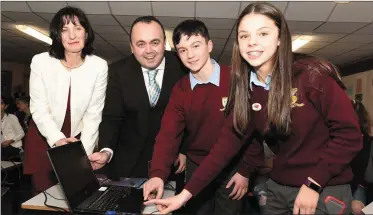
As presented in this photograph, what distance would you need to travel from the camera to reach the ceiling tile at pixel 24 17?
5489 mm

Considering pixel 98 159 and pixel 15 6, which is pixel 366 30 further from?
pixel 15 6

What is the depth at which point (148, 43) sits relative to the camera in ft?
5.97

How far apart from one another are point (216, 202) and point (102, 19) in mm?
4311

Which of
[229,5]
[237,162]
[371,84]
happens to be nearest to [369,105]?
[371,84]

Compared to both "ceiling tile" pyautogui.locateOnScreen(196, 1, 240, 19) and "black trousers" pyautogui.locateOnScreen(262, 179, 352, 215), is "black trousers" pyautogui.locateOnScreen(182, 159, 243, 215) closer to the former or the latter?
"black trousers" pyautogui.locateOnScreen(262, 179, 352, 215)

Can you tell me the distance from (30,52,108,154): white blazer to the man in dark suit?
11 centimetres

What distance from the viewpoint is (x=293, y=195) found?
1.28m

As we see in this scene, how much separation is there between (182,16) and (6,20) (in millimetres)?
3386

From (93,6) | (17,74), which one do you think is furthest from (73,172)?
(17,74)

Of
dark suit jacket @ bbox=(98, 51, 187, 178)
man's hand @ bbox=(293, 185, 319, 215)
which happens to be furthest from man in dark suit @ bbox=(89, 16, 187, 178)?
man's hand @ bbox=(293, 185, 319, 215)

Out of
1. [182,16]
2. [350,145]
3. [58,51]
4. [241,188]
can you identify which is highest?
[182,16]

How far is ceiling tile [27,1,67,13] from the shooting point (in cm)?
476

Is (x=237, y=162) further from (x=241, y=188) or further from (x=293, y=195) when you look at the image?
(x=293, y=195)

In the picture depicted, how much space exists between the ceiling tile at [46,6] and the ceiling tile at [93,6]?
0.22 metres
